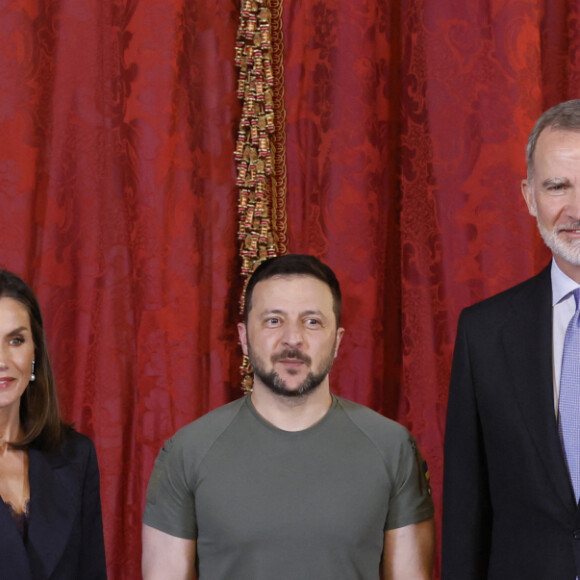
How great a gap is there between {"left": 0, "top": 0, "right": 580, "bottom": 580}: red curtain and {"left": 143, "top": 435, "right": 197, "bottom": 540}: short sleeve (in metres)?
0.56

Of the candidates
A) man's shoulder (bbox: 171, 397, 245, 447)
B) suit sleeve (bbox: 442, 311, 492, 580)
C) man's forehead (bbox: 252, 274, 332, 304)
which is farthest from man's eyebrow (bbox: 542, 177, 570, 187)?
man's shoulder (bbox: 171, 397, 245, 447)

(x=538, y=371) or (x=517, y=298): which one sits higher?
(x=517, y=298)

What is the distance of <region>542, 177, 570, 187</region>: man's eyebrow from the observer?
1.46 meters

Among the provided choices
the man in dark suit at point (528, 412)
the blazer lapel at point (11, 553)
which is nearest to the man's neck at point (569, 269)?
the man in dark suit at point (528, 412)

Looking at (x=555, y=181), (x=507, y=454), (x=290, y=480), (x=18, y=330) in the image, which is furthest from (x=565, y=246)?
(x=18, y=330)

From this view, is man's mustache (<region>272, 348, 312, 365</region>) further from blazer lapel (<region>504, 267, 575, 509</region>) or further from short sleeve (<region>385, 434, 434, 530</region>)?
blazer lapel (<region>504, 267, 575, 509</region>)

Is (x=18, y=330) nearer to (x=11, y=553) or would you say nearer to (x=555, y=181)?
A: (x=11, y=553)

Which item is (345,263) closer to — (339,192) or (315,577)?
(339,192)

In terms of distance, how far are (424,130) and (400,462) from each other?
92 centimetres

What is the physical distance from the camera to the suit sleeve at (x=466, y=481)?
1558 millimetres

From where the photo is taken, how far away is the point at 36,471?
1655 mm

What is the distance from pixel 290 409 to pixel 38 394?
0.48 metres

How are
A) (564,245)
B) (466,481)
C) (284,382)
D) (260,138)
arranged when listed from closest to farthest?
(564,245), (466,481), (284,382), (260,138)

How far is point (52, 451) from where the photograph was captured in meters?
1.71
